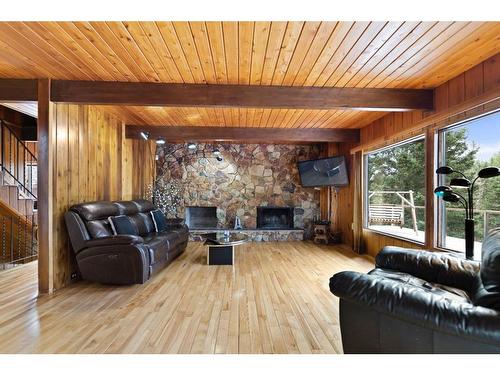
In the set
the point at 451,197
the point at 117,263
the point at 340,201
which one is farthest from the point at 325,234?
the point at 117,263

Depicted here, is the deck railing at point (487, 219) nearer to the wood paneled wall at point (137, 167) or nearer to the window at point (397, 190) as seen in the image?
the window at point (397, 190)

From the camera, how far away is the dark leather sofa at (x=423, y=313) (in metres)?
1.21

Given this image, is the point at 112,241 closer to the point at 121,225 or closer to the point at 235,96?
the point at 121,225

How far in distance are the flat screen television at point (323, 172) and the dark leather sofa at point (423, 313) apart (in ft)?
12.8

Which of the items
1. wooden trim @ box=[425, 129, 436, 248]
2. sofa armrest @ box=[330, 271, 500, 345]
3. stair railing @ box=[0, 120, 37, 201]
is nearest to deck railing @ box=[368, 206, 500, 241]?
wooden trim @ box=[425, 129, 436, 248]

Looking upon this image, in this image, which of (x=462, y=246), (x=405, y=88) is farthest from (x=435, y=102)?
(x=462, y=246)

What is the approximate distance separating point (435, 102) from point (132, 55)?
3393mm

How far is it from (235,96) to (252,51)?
0.78 m

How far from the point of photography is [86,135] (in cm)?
379

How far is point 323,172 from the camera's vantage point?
5.96 m

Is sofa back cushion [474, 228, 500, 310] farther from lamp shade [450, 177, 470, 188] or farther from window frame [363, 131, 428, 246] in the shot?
window frame [363, 131, 428, 246]

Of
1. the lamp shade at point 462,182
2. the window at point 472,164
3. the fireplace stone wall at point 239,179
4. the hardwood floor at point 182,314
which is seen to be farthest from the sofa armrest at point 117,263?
the window at point 472,164

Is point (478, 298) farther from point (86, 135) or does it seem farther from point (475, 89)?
point (86, 135)
